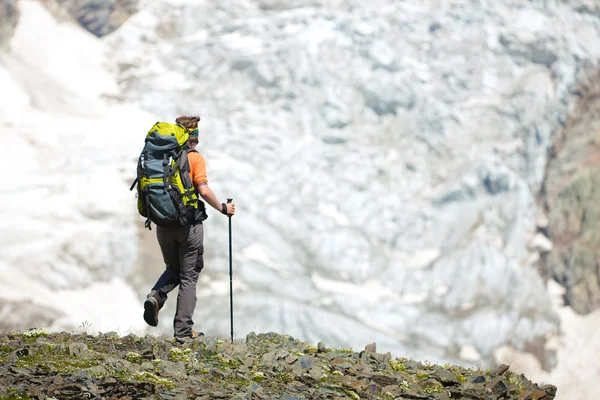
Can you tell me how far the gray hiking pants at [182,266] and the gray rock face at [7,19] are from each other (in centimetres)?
12279

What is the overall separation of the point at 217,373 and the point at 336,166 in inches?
4158

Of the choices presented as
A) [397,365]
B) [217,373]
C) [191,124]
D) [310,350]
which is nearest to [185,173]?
[191,124]

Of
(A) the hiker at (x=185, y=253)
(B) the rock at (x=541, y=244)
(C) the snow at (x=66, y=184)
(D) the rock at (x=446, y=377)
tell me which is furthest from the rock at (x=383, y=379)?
(B) the rock at (x=541, y=244)

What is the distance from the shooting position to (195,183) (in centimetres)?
1143

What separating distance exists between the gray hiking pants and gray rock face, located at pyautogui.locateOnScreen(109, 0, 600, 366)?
77588 millimetres

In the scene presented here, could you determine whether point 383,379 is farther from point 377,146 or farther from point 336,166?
point 377,146

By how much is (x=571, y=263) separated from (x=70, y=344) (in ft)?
347

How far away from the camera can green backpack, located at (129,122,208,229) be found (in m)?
11.0

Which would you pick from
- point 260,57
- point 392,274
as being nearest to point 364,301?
point 392,274

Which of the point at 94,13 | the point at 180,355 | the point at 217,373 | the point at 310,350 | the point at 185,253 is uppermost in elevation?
the point at 94,13

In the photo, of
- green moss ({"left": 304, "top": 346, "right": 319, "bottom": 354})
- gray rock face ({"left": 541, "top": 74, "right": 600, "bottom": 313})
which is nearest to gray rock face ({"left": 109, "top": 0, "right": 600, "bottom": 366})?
gray rock face ({"left": 541, "top": 74, "right": 600, "bottom": 313})

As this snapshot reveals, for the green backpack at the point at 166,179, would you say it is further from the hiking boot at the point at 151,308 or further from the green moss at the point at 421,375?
the green moss at the point at 421,375

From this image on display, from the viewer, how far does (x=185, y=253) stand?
38.5 feet

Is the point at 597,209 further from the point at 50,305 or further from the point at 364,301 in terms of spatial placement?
the point at 50,305
